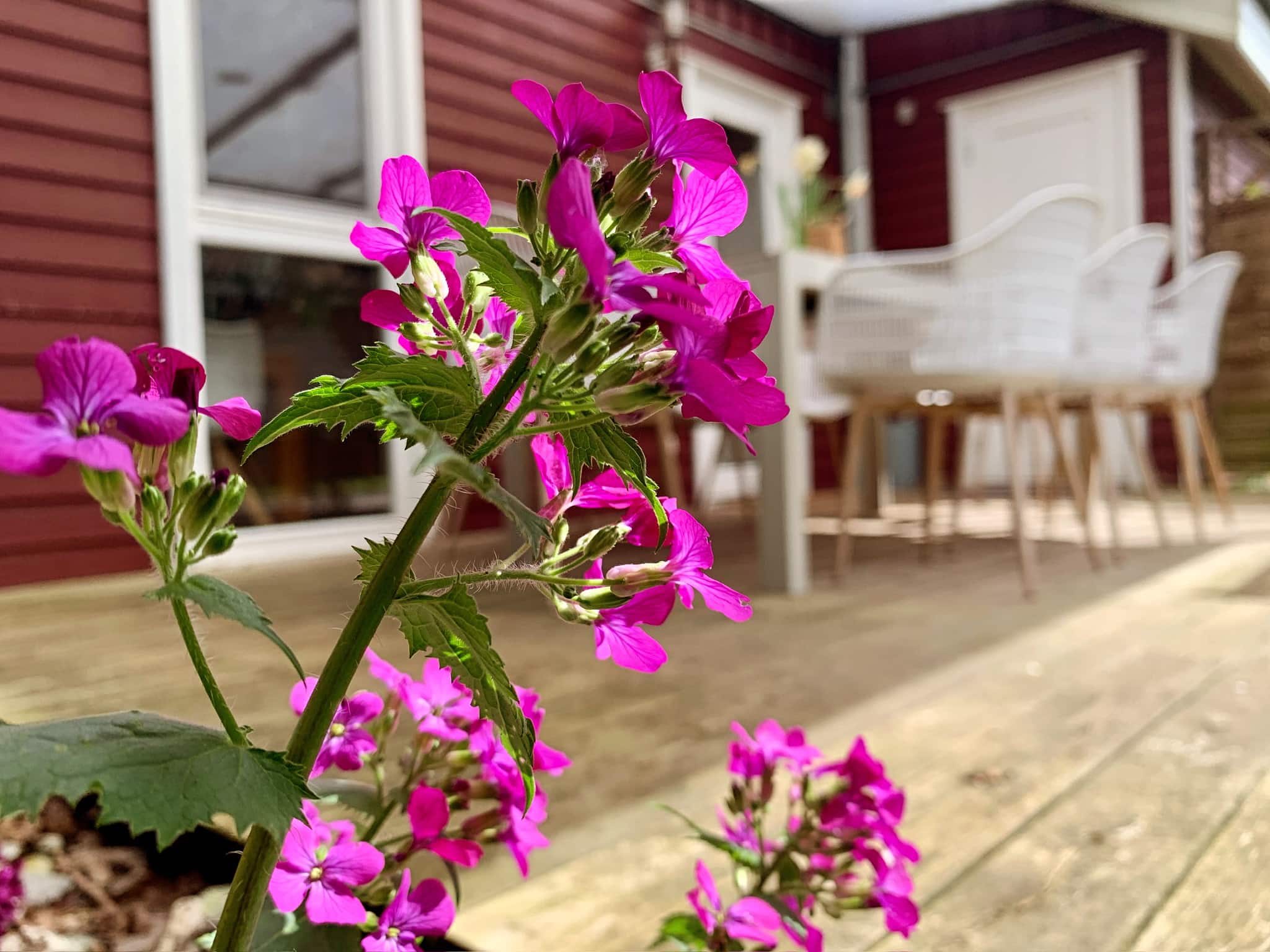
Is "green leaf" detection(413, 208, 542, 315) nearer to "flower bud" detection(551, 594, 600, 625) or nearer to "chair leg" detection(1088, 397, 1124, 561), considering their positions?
"flower bud" detection(551, 594, 600, 625)

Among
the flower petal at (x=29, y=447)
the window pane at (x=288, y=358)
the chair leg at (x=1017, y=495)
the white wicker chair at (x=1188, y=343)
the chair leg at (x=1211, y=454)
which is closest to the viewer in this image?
the flower petal at (x=29, y=447)

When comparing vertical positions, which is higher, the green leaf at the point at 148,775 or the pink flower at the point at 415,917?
the green leaf at the point at 148,775

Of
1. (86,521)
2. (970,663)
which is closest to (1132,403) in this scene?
(970,663)

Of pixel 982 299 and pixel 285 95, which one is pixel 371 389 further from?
pixel 285 95

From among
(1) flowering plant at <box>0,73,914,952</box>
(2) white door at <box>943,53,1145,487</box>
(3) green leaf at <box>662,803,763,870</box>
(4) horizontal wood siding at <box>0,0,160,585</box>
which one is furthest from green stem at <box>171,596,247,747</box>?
(2) white door at <box>943,53,1145,487</box>

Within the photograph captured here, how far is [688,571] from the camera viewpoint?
294 mm

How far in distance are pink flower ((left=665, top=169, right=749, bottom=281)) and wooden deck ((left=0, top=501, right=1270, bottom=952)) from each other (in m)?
0.14

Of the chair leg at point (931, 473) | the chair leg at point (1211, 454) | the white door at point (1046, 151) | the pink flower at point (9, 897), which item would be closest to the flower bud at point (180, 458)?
the pink flower at point (9, 897)

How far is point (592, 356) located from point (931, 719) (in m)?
1.22

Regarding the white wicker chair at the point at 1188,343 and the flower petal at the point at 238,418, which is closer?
the flower petal at the point at 238,418

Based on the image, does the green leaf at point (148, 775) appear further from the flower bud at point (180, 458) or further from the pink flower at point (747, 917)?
the pink flower at point (747, 917)

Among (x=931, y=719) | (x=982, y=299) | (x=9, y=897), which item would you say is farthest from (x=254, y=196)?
(x=9, y=897)

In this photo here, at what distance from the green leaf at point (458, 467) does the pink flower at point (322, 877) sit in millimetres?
179

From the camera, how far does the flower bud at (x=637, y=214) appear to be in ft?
0.82
